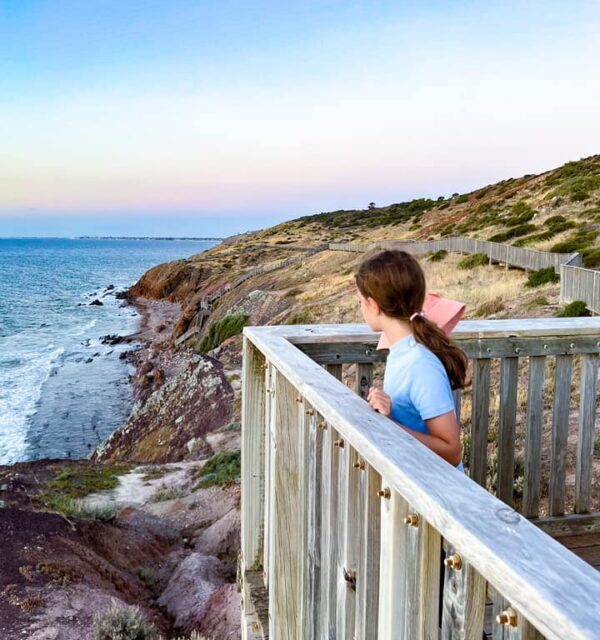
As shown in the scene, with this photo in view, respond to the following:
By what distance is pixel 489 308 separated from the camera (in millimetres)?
16406

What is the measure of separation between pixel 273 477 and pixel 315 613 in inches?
30.4

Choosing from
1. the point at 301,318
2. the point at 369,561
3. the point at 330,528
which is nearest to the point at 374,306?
the point at 330,528

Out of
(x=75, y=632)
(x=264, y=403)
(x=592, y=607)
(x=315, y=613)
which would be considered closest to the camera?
(x=592, y=607)

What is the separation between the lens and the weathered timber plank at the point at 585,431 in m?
3.34

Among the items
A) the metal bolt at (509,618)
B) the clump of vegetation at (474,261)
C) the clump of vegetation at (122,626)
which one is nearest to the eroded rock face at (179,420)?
the clump of vegetation at (122,626)

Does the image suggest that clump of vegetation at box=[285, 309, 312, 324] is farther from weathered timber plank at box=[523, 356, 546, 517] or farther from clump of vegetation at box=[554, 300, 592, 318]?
weathered timber plank at box=[523, 356, 546, 517]

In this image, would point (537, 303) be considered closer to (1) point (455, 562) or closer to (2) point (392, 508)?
(2) point (392, 508)

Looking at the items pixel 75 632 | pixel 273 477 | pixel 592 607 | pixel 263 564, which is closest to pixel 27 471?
pixel 75 632

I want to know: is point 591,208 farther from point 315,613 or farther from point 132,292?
point 132,292

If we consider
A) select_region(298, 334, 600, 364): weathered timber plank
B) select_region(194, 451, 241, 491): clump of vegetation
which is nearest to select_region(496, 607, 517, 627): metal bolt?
select_region(298, 334, 600, 364): weathered timber plank

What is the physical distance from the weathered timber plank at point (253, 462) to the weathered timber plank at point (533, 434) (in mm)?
1460

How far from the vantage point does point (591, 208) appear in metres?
32.9

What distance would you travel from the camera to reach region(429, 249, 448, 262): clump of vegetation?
99.4 ft

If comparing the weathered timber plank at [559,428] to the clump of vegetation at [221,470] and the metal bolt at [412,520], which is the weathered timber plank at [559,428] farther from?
the clump of vegetation at [221,470]
